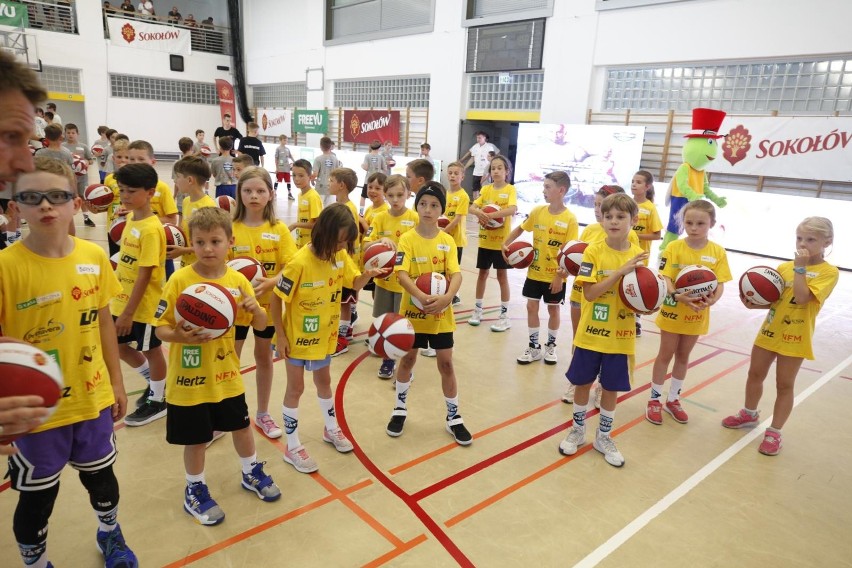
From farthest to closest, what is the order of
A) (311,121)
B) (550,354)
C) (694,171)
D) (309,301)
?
1. (311,121)
2. (694,171)
3. (550,354)
4. (309,301)

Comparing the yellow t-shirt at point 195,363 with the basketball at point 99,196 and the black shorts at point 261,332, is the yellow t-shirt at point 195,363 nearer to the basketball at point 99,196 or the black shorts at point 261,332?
the black shorts at point 261,332

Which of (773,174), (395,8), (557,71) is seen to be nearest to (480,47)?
(557,71)

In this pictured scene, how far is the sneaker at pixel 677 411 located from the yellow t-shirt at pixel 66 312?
13.4 ft

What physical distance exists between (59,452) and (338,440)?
1.77 metres

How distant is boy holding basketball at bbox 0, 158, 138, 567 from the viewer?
84.7 inches

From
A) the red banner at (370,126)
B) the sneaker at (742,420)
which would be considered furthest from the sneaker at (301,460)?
the red banner at (370,126)

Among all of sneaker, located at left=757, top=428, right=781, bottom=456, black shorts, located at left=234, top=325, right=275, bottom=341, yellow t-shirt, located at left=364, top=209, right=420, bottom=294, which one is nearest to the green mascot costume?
sneaker, located at left=757, top=428, right=781, bottom=456

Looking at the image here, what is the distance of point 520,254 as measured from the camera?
5203 millimetres

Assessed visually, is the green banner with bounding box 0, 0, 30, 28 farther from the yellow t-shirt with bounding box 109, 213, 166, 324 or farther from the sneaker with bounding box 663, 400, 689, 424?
the sneaker with bounding box 663, 400, 689, 424

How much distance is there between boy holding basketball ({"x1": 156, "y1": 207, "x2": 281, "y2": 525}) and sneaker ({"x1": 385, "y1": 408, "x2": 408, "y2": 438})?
1252 mm

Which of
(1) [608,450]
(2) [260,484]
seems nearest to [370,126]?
(1) [608,450]

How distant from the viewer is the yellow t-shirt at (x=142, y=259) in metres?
3.55

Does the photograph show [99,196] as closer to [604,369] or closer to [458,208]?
[458,208]

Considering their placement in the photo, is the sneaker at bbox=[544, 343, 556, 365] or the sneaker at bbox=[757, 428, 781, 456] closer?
the sneaker at bbox=[757, 428, 781, 456]
